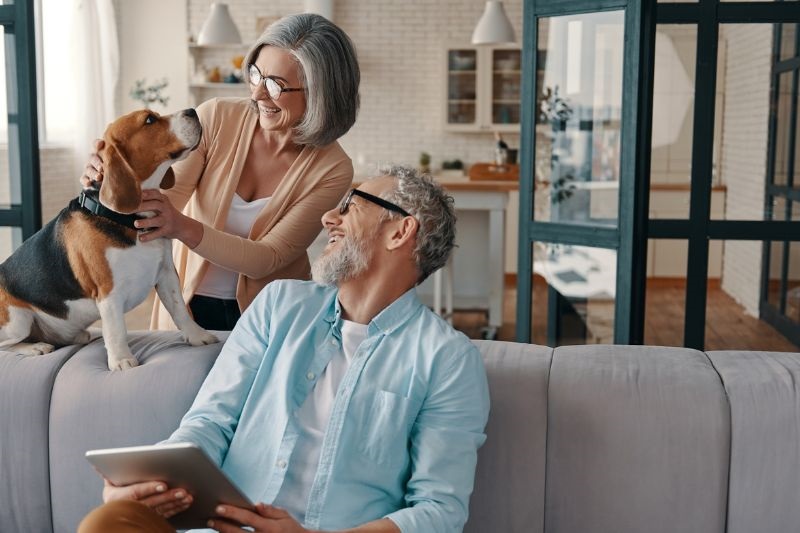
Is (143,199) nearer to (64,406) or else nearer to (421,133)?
(64,406)

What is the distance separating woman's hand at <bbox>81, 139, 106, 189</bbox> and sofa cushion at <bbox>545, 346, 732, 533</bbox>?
37.7 inches

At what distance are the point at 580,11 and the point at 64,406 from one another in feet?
7.17

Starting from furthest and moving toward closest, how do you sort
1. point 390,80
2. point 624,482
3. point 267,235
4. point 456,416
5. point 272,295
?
point 390,80 → point 267,235 → point 272,295 → point 624,482 → point 456,416

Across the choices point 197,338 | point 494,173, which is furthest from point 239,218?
point 494,173

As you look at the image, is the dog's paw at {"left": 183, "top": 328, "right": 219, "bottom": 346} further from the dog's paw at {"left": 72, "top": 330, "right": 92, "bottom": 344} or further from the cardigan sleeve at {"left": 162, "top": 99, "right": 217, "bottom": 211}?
the cardigan sleeve at {"left": 162, "top": 99, "right": 217, "bottom": 211}

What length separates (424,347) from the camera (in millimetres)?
1736

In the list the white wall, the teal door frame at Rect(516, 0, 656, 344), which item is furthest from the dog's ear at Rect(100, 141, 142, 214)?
the white wall

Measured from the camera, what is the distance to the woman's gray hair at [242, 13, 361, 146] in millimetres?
2104

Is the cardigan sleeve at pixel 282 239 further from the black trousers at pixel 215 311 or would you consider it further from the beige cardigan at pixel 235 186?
the black trousers at pixel 215 311

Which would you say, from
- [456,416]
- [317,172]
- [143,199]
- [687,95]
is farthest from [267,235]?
[687,95]

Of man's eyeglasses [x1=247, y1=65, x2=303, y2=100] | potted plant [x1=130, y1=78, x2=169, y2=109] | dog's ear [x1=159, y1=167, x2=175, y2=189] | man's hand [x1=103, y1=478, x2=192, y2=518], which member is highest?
potted plant [x1=130, y1=78, x2=169, y2=109]

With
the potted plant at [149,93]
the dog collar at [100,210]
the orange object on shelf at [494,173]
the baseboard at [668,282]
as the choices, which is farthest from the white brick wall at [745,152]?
the potted plant at [149,93]

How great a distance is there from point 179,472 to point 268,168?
1.02m

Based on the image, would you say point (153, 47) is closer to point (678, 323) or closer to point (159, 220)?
point (678, 323)
